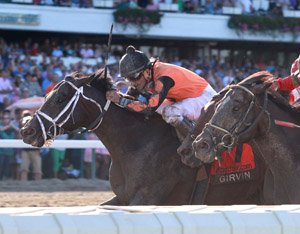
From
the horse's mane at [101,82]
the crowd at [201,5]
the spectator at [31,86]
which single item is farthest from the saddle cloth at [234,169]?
the crowd at [201,5]

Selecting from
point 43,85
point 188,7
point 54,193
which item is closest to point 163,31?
point 188,7

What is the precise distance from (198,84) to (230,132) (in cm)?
125

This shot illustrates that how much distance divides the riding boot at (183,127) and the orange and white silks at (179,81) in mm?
Result: 259

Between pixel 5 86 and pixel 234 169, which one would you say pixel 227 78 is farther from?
pixel 234 169

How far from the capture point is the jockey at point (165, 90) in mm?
5246

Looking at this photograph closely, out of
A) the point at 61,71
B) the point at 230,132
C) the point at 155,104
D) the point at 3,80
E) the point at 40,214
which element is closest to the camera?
the point at 40,214

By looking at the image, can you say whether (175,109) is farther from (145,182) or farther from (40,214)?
(40,214)

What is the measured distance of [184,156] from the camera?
4.79 m

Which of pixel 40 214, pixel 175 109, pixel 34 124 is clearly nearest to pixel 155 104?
pixel 175 109

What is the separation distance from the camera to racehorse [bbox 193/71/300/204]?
14.2ft

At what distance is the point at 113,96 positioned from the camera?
5410 mm

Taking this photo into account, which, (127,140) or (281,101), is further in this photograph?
(127,140)

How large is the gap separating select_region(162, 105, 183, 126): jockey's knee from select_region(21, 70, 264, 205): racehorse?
117mm

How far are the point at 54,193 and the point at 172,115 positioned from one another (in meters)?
4.35
